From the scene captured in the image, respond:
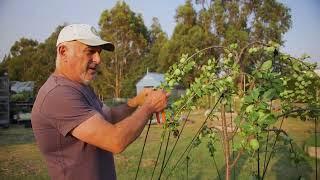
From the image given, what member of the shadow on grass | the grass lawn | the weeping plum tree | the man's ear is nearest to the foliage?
the grass lawn

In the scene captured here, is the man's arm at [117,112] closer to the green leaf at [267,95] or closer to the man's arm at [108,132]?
the man's arm at [108,132]

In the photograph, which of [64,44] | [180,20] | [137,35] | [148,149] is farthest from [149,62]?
[64,44]

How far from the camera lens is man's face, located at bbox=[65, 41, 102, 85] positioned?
177 centimetres

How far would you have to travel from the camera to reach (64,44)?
1.77m

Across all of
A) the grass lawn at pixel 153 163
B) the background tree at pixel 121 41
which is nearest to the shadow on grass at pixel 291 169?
the grass lawn at pixel 153 163

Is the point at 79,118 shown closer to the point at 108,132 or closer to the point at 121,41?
the point at 108,132

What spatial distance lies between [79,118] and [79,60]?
325 mm

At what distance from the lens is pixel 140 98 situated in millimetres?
2156

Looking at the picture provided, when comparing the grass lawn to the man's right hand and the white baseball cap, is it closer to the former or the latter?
the man's right hand

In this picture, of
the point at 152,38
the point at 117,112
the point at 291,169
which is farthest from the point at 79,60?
the point at 152,38

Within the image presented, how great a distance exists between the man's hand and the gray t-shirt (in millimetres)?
414

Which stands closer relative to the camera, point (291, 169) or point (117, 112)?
point (117, 112)

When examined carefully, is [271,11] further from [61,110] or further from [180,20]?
[61,110]

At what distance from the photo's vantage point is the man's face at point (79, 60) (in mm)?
1766
